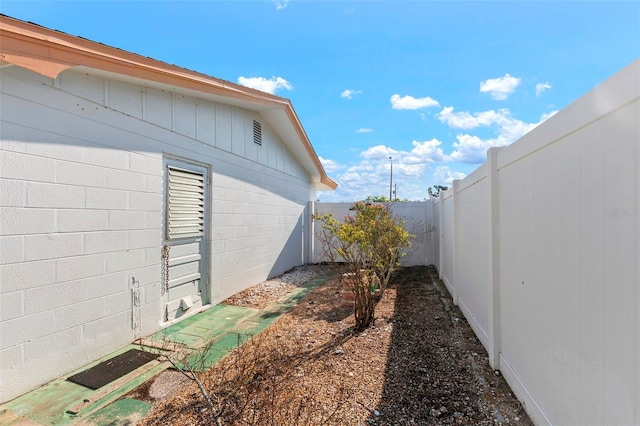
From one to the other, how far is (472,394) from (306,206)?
8145mm

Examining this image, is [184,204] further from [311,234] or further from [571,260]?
[311,234]

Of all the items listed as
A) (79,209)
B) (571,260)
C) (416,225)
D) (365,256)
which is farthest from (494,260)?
(416,225)

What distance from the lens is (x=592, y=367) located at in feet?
5.17

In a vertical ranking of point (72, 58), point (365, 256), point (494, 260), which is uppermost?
point (72, 58)

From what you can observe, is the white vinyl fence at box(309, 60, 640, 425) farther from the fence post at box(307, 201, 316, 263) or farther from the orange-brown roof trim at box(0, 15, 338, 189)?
the fence post at box(307, 201, 316, 263)

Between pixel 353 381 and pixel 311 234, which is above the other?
pixel 311 234

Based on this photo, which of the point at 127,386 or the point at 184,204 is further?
the point at 184,204

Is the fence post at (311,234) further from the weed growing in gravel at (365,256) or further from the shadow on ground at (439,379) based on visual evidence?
the shadow on ground at (439,379)

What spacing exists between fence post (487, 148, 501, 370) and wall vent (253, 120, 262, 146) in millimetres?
5104

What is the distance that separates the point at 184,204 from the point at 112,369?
2.39 m

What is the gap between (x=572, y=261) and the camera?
1.76 metres

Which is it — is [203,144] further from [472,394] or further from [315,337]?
[472,394]

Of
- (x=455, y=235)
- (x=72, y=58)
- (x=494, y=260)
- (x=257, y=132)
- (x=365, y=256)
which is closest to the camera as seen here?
(x=72, y=58)

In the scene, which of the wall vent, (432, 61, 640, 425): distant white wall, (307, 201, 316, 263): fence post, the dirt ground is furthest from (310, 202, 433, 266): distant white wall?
(432, 61, 640, 425): distant white wall
